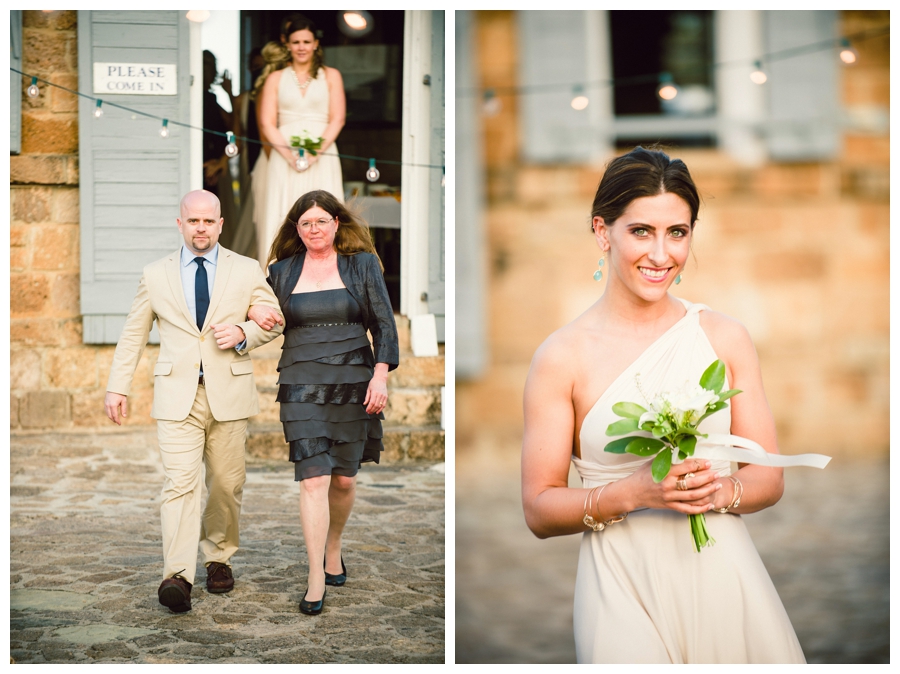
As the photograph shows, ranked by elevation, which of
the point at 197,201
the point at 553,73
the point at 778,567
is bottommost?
the point at 778,567

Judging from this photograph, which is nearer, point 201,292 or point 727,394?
point 727,394

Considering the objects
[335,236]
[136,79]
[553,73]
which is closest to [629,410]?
[335,236]

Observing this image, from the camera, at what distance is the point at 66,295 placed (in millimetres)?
4859

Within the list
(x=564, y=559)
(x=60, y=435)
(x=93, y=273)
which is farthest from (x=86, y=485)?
(x=564, y=559)

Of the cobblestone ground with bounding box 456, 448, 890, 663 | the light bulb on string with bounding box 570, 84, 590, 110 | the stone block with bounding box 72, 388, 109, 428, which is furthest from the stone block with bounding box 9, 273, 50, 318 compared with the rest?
the light bulb on string with bounding box 570, 84, 590, 110

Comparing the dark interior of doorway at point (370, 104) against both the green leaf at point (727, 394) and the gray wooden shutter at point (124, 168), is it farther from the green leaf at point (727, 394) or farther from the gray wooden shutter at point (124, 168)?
the green leaf at point (727, 394)

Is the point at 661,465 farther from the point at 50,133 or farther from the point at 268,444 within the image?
the point at 50,133

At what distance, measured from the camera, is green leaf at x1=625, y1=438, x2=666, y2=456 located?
2602mm

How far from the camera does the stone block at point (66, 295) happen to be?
483cm

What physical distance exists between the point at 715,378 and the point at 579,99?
99.3 inches

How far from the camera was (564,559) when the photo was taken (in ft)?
20.3

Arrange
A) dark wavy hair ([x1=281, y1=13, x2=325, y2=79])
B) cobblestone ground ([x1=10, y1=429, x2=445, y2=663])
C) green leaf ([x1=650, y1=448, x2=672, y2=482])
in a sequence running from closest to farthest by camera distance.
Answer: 1. green leaf ([x1=650, y1=448, x2=672, y2=482])
2. cobblestone ground ([x1=10, y1=429, x2=445, y2=663])
3. dark wavy hair ([x1=281, y1=13, x2=325, y2=79])

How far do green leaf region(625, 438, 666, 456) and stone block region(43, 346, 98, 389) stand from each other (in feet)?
10.1

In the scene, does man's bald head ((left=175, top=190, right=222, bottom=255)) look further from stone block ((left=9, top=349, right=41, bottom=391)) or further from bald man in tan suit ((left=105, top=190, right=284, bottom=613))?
stone block ((left=9, top=349, right=41, bottom=391))
